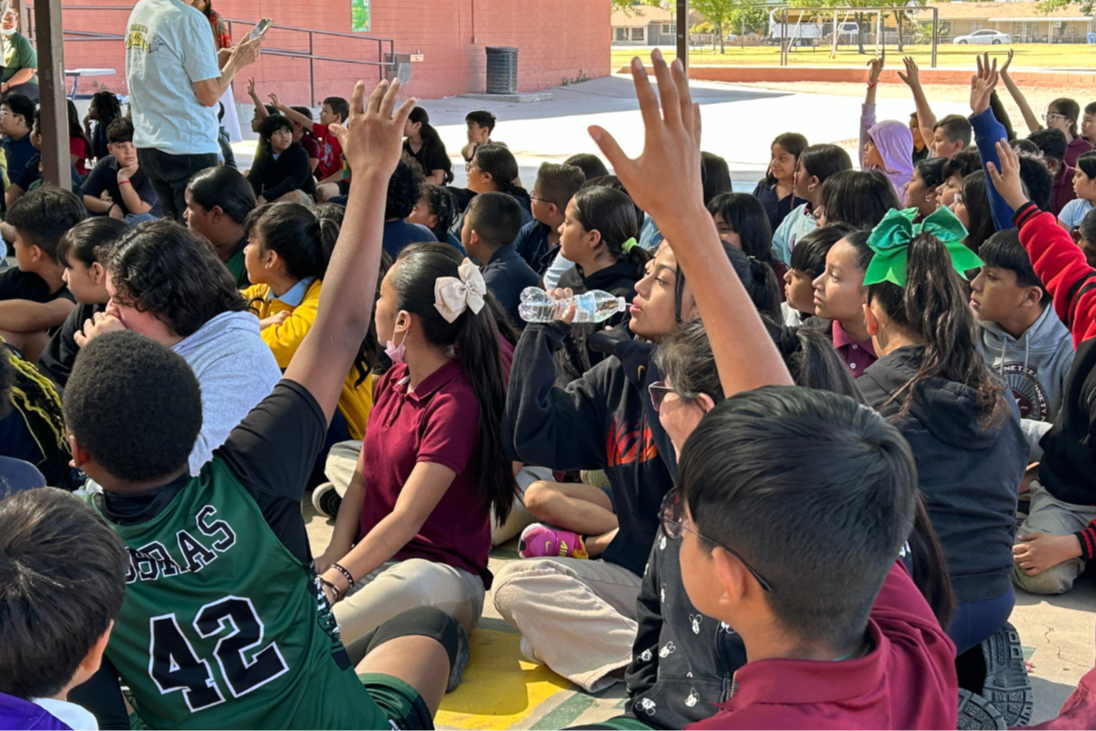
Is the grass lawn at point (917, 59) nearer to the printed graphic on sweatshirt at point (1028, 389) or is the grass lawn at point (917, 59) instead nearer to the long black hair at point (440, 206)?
the long black hair at point (440, 206)

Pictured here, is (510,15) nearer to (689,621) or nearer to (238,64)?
(238,64)

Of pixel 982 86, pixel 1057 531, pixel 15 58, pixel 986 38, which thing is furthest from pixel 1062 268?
pixel 986 38

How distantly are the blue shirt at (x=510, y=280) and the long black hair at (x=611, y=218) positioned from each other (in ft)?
2.16

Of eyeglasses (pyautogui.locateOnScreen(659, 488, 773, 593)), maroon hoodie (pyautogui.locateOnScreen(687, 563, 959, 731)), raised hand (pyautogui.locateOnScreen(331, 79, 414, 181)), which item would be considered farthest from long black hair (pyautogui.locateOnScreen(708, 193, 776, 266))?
maroon hoodie (pyautogui.locateOnScreen(687, 563, 959, 731))

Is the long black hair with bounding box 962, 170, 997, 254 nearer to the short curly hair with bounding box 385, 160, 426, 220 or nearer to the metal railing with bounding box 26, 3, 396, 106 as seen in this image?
the short curly hair with bounding box 385, 160, 426, 220

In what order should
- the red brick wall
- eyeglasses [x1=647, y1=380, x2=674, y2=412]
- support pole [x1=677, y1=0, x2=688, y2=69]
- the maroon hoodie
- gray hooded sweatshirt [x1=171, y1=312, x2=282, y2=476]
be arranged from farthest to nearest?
the red brick wall, support pole [x1=677, y1=0, x2=688, y2=69], gray hooded sweatshirt [x1=171, y1=312, x2=282, y2=476], eyeglasses [x1=647, y1=380, x2=674, y2=412], the maroon hoodie

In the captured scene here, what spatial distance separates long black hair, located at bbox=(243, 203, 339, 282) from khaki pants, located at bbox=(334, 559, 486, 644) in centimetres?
160

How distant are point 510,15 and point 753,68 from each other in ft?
30.3

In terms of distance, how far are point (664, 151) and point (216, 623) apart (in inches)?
46.4

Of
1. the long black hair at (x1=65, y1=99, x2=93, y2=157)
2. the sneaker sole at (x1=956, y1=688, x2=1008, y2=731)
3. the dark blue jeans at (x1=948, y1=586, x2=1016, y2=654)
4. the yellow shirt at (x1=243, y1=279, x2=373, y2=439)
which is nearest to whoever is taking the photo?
the sneaker sole at (x1=956, y1=688, x2=1008, y2=731)

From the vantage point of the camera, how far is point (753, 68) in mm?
34188

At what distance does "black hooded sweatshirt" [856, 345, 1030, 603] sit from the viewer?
280cm

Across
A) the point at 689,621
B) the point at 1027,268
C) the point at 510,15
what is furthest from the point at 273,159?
the point at 510,15

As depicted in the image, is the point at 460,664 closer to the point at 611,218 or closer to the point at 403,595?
the point at 403,595
